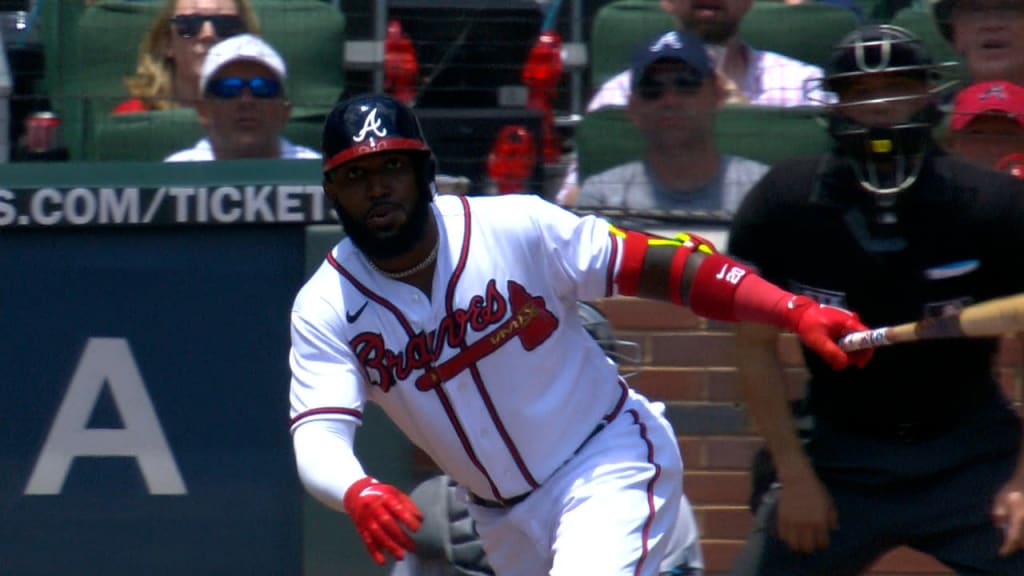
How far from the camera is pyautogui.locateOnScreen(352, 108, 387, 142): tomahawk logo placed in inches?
144

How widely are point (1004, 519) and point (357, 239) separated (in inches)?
62.4

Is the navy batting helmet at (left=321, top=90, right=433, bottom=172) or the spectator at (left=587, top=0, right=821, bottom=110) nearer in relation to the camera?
the navy batting helmet at (left=321, top=90, right=433, bottom=172)

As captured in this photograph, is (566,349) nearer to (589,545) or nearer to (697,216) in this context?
(589,545)

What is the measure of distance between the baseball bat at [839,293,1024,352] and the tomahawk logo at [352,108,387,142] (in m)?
1.02

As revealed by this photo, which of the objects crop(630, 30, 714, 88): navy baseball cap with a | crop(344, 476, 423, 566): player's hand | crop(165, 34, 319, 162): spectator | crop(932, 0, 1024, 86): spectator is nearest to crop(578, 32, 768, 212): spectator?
crop(630, 30, 714, 88): navy baseball cap with a

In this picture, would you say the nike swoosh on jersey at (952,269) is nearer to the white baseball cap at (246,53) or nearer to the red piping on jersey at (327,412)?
the red piping on jersey at (327,412)

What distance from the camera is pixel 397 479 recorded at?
5.25 meters

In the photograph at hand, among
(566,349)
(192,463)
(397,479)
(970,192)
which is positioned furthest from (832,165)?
(192,463)

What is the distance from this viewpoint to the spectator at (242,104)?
17.3 ft

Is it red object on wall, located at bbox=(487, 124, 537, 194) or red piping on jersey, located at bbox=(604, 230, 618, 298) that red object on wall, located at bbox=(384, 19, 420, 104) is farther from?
red piping on jersey, located at bbox=(604, 230, 618, 298)

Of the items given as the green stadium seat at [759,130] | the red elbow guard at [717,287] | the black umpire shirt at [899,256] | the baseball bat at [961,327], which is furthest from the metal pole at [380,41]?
the baseball bat at [961,327]

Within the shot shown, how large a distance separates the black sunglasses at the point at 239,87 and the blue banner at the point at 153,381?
409mm

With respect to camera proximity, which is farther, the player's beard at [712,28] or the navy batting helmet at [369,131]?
the player's beard at [712,28]

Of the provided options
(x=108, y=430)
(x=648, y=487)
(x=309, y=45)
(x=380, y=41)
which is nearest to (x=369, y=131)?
(x=648, y=487)
